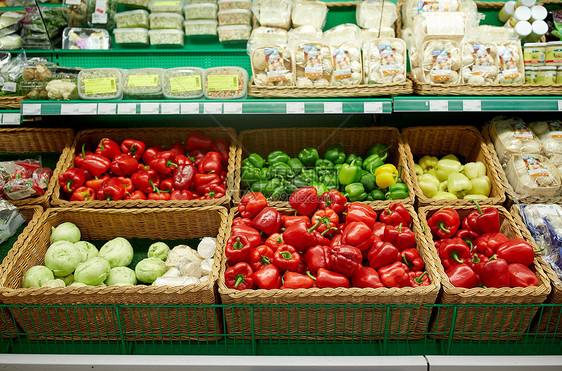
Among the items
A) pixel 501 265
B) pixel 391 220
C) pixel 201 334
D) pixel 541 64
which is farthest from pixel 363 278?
pixel 541 64

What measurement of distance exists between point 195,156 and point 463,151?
2022mm

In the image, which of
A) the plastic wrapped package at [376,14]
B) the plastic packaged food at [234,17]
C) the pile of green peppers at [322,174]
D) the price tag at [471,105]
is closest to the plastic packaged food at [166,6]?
the plastic packaged food at [234,17]

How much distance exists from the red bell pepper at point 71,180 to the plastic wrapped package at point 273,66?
4.41ft

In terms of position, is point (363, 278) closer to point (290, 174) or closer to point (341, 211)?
point (341, 211)

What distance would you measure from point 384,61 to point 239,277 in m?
1.62

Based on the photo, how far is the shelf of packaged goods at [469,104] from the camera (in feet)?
8.35

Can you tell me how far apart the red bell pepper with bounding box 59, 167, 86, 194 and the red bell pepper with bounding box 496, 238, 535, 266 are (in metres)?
2.62

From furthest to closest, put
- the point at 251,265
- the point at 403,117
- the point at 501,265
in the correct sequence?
the point at 403,117
the point at 251,265
the point at 501,265

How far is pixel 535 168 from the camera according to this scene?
2621 mm

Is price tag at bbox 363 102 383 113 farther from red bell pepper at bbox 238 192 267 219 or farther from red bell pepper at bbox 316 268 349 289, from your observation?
red bell pepper at bbox 316 268 349 289

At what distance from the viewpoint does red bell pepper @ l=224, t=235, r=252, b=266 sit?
2195 millimetres

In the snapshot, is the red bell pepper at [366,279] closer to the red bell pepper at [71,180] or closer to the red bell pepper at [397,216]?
the red bell pepper at [397,216]

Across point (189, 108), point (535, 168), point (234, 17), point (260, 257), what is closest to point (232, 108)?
point (189, 108)

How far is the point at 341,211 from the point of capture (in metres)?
2.57
